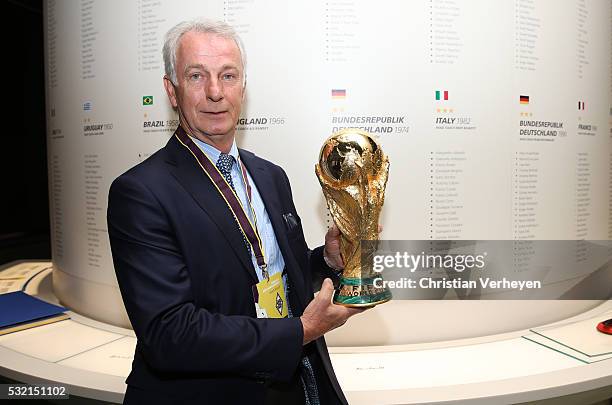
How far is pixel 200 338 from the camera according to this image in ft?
3.42

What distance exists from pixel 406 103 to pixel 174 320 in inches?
56.5

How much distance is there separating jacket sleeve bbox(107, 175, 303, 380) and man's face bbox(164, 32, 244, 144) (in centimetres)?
23

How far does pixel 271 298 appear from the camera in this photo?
1.23 meters

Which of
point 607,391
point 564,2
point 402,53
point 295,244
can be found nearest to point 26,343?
point 295,244

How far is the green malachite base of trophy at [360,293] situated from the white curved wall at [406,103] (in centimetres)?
91

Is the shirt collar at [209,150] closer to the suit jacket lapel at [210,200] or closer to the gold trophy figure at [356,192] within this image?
the suit jacket lapel at [210,200]

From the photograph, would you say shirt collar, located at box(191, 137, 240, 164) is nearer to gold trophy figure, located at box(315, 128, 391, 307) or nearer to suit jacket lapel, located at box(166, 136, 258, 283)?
suit jacket lapel, located at box(166, 136, 258, 283)

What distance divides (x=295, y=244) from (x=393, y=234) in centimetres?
86

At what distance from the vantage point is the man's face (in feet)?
3.88

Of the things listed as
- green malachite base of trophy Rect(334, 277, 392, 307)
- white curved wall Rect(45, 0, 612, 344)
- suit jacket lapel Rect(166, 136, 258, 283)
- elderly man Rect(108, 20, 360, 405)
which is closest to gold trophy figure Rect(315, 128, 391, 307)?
green malachite base of trophy Rect(334, 277, 392, 307)

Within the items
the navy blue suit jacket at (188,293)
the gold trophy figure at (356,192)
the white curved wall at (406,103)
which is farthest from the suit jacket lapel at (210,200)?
the white curved wall at (406,103)

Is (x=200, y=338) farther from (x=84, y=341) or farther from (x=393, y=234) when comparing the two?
(x=84, y=341)

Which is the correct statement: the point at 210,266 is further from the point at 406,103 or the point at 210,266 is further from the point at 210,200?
the point at 406,103

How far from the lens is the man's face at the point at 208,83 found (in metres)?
1.18
